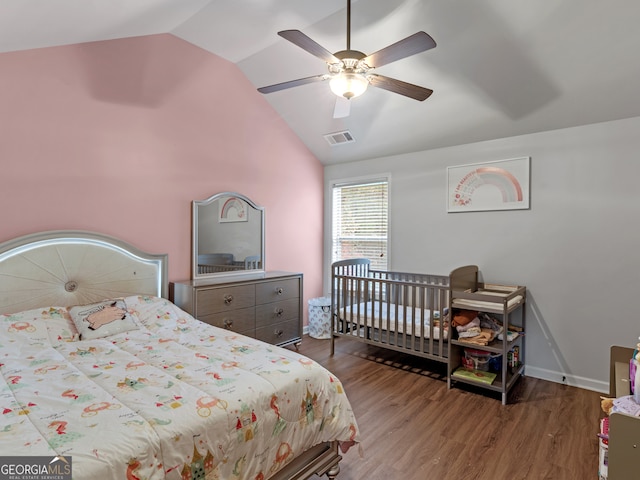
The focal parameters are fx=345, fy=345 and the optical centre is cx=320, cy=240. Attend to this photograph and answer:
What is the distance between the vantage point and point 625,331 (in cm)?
272

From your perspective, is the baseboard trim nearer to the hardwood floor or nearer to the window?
the hardwood floor

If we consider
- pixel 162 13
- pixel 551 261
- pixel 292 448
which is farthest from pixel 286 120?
pixel 292 448

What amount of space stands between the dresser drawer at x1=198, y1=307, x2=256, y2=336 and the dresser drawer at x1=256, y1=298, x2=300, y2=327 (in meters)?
0.08

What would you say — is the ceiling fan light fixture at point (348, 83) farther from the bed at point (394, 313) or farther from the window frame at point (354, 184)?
the window frame at point (354, 184)

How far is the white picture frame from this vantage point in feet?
10.3

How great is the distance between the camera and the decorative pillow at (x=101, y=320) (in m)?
2.14

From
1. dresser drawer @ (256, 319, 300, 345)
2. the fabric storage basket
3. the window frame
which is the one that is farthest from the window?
dresser drawer @ (256, 319, 300, 345)

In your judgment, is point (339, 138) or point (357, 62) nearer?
point (357, 62)

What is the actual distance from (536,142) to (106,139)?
363 cm

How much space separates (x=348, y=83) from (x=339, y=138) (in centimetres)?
207

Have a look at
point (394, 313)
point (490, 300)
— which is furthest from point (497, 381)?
point (394, 313)

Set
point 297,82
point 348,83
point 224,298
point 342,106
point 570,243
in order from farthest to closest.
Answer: point 224,298 < point 570,243 < point 342,106 < point 297,82 < point 348,83

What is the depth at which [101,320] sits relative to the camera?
2.20m

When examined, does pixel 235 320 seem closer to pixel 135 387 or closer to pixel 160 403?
pixel 135 387
